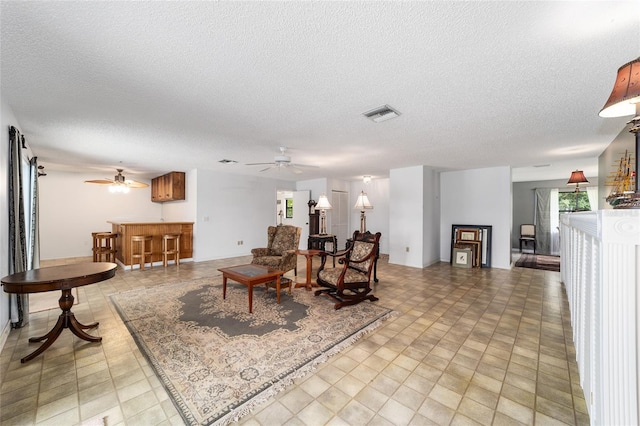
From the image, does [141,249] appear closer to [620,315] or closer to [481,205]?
[620,315]

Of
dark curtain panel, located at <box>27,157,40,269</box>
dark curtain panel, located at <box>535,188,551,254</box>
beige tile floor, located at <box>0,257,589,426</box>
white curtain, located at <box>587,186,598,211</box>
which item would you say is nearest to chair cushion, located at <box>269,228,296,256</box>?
beige tile floor, located at <box>0,257,589,426</box>

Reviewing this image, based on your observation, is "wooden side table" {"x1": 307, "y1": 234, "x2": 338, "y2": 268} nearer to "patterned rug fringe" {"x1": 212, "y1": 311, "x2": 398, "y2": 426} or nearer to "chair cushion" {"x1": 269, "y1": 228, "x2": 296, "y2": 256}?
"chair cushion" {"x1": 269, "y1": 228, "x2": 296, "y2": 256}

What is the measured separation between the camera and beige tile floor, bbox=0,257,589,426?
1.60 metres

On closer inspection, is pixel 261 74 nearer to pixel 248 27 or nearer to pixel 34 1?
pixel 248 27

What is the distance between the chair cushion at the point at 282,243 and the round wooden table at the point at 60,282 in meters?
2.57

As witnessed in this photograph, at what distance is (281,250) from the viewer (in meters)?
4.77

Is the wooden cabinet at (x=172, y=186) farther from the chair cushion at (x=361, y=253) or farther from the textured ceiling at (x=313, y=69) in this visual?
the chair cushion at (x=361, y=253)

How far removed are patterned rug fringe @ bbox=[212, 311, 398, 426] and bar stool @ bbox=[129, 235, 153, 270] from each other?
16.4ft

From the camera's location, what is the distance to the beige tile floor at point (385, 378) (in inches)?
62.9

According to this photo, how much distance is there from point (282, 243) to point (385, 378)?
3157 millimetres

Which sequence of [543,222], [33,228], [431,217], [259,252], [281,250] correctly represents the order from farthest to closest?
[543,222] < [431,217] < [281,250] < [259,252] < [33,228]

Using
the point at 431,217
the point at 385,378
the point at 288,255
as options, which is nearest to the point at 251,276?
the point at 288,255

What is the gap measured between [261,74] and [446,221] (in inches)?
240

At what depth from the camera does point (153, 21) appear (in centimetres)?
142
